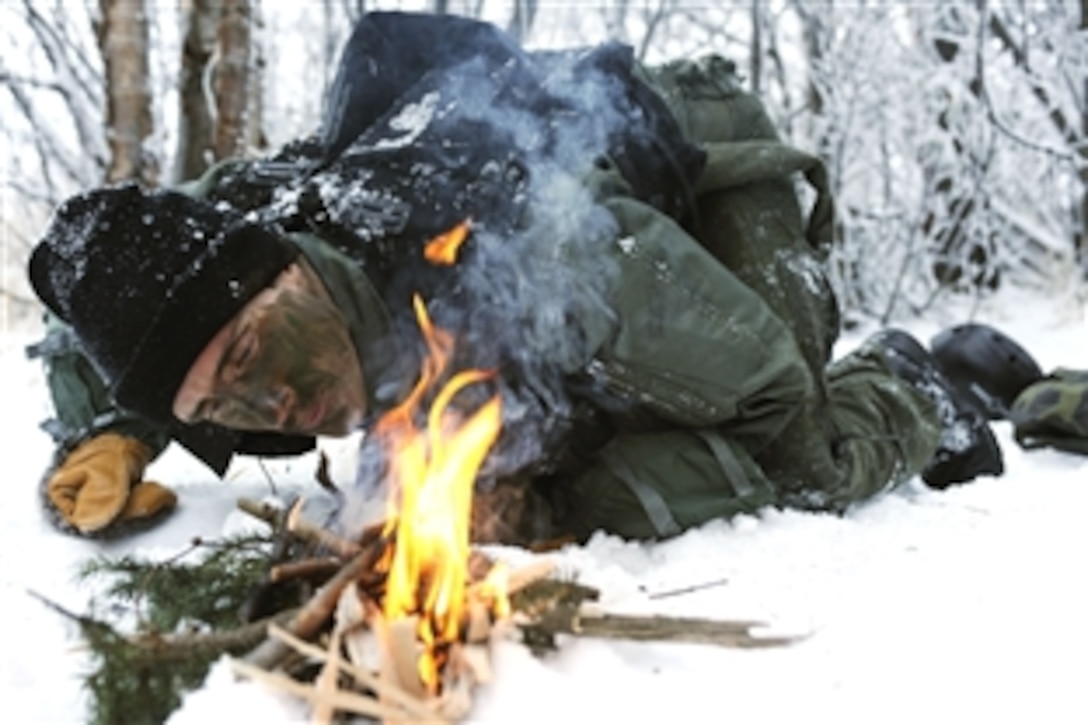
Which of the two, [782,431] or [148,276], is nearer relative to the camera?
[148,276]

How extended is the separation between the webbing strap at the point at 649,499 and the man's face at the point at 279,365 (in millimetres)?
531

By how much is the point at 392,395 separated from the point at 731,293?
67 cm

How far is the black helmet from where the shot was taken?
3957 mm

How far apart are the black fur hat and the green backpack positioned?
2488 mm

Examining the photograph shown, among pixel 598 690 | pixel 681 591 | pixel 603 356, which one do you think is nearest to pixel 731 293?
pixel 603 356

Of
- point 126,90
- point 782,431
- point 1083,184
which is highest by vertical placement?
point 782,431

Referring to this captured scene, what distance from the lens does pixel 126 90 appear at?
4641 mm

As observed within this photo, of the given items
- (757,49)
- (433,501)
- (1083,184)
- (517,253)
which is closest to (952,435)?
(517,253)

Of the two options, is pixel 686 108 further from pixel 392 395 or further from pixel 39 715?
pixel 39 715

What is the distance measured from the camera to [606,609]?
4.48 ft

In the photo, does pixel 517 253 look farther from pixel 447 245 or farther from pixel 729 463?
pixel 729 463

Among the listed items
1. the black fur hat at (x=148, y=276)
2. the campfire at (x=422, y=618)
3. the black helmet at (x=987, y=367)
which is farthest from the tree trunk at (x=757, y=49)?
the campfire at (x=422, y=618)

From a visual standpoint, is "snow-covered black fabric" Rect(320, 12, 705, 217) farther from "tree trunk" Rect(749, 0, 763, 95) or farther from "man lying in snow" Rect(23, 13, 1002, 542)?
"tree trunk" Rect(749, 0, 763, 95)

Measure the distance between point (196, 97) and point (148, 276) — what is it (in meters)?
3.23
